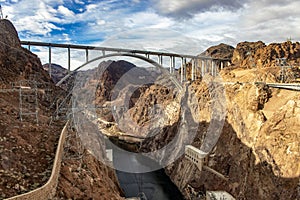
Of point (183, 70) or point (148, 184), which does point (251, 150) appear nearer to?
point (148, 184)

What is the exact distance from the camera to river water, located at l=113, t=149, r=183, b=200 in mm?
24664

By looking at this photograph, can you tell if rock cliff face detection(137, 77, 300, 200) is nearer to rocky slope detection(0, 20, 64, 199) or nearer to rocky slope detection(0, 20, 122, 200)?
rocky slope detection(0, 20, 122, 200)

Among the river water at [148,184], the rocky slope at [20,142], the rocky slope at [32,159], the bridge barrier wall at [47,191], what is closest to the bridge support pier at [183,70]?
the river water at [148,184]

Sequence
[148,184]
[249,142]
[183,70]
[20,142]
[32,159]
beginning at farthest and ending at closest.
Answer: [183,70], [148,184], [249,142], [20,142], [32,159]

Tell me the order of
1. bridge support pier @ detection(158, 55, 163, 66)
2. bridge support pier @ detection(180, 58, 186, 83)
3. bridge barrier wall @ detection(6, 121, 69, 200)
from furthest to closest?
bridge support pier @ detection(180, 58, 186, 83) < bridge support pier @ detection(158, 55, 163, 66) < bridge barrier wall @ detection(6, 121, 69, 200)

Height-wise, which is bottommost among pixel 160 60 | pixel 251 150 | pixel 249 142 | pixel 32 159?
pixel 251 150

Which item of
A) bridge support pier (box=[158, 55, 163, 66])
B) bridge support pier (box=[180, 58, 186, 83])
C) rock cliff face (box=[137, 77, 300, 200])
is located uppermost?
bridge support pier (box=[158, 55, 163, 66])

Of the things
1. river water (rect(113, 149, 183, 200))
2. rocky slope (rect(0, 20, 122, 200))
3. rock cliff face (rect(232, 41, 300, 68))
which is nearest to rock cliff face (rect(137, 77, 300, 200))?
river water (rect(113, 149, 183, 200))

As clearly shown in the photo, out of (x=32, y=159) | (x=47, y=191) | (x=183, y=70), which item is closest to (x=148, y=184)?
(x=32, y=159)

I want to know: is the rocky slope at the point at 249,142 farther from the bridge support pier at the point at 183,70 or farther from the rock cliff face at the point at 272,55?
the bridge support pier at the point at 183,70

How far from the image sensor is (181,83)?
39281mm

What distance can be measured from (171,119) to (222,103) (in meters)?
11.5

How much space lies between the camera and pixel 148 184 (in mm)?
27281

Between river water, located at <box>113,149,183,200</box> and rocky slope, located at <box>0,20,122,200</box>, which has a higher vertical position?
rocky slope, located at <box>0,20,122,200</box>
